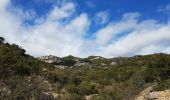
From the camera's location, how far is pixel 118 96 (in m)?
25.7

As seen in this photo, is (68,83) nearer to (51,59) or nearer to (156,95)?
(156,95)

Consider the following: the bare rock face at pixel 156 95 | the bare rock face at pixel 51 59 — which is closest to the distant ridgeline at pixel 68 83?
the bare rock face at pixel 156 95

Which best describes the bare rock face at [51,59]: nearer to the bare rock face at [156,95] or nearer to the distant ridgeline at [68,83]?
the distant ridgeline at [68,83]

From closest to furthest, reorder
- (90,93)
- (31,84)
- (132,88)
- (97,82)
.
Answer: (31,84), (132,88), (90,93), (97,82)

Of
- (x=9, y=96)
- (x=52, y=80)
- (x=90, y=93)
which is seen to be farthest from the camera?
(x=52, y=80)

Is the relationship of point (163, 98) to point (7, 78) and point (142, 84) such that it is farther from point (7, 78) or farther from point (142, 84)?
point (7, 78)

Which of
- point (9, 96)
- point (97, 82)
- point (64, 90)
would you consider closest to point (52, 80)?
point (64, 90)

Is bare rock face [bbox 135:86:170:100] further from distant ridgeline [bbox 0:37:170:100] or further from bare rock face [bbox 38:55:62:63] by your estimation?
bare rock face [bbox 38:55:62:63]

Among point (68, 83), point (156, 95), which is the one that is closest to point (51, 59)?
point (68, 83)

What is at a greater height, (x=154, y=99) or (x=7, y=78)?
(x=7, y=78)

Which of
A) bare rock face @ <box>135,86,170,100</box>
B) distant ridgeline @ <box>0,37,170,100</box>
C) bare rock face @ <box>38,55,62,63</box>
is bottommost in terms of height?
bare rock face @ <box>135,86,170,100</box>

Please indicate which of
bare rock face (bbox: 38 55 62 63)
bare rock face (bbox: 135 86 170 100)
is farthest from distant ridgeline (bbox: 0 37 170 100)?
bare rock face (bbox: 38 55 62 63)

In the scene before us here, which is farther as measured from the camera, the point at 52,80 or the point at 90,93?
the point at 52,80

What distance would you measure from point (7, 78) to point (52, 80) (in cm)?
1425
